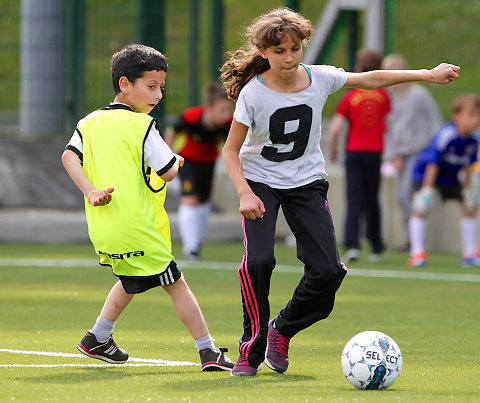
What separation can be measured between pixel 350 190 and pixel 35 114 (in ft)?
19.4

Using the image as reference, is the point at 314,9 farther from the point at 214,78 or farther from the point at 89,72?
the point at 89,72

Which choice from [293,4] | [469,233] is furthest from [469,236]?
[293,4]

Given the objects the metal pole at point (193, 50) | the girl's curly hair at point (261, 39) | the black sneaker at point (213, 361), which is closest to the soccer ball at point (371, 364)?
the black sneaker at point (213, 361)

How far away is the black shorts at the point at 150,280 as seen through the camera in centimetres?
564

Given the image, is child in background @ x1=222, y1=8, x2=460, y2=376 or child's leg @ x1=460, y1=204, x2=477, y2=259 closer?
child in background @ x1=222, y1=8, x2=460, y2=376

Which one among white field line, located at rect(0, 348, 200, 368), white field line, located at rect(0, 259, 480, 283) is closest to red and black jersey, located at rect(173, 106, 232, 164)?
white field line, located at rect(0, 259, 480, 283)

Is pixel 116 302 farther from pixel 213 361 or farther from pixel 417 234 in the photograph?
pixel 417 234

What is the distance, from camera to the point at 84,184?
555 cm

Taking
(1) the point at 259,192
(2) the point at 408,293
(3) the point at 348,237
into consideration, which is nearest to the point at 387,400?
(1) the point at 259,192

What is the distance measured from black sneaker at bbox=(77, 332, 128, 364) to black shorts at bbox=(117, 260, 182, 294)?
37 centimetres

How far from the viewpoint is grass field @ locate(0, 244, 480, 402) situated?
5.13 meters

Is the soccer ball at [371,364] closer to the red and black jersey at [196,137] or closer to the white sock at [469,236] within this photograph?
the red and black jersey at [196,137]

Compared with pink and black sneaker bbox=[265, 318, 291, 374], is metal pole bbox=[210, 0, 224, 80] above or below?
above

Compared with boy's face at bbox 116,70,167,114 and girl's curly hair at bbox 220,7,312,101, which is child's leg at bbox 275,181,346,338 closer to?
girl's curly hair at bbox 220,7,312,101
